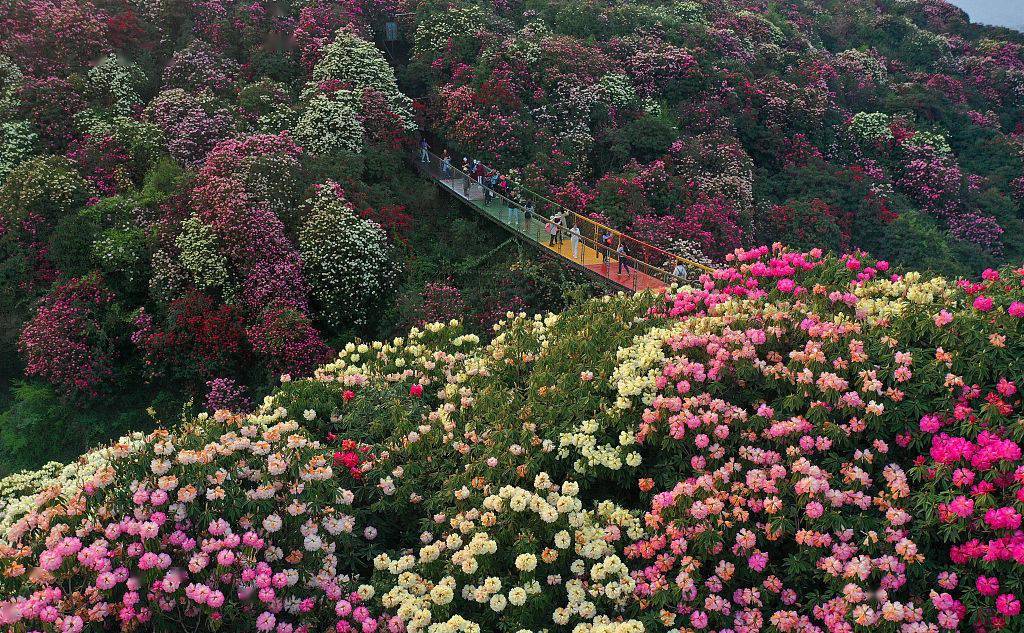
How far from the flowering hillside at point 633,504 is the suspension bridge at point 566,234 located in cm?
915

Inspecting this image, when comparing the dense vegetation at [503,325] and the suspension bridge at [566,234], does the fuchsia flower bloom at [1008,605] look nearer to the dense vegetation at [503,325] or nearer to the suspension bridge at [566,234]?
the dense vegetation at [503,325]

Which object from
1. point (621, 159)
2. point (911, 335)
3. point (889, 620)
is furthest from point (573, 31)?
point (889, 620)

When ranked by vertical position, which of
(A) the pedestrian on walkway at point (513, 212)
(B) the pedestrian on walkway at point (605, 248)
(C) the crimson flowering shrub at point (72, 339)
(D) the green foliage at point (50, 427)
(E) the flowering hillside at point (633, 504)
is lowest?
(D) the green foliage at point (50, 427)

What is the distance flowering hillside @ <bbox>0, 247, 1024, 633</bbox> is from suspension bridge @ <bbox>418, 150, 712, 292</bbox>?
360 inches

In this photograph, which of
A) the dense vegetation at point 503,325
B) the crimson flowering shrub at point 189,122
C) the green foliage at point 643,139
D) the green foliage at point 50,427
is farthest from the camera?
the green foliage at point 643,139

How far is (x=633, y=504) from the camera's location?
7.61m

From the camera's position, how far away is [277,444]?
7.58 meters

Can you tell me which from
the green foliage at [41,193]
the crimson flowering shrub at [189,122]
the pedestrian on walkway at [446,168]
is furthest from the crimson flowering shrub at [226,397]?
the pedestrian on walkway at [446,168]

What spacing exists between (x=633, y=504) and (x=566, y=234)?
1288 centimetres

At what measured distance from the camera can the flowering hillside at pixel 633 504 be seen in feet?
19.3

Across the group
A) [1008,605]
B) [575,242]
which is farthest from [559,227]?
[1008,605]

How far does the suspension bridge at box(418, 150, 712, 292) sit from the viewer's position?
58.2 ft

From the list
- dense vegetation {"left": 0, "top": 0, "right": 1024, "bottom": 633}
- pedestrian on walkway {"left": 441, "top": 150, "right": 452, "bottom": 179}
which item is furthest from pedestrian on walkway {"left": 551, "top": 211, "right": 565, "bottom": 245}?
pedestrian on walkway {"left": 441, "top": 150, "right": 452, "bottom": 179}

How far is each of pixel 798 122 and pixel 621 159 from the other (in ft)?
26.9
